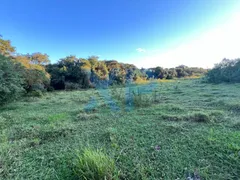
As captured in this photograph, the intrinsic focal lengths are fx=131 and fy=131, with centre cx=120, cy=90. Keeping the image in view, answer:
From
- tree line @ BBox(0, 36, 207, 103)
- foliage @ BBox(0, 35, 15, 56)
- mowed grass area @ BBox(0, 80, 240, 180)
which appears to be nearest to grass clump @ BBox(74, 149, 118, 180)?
mowed grass area @ BBox(0, 80, 240, 180)

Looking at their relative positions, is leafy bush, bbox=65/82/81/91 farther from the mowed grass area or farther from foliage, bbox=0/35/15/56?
the mowed grass area

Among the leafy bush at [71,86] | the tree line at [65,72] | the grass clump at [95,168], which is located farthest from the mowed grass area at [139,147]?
the leafy bush at [71,86]

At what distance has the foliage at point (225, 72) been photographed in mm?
9845

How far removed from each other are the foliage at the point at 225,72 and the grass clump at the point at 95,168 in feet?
39.6

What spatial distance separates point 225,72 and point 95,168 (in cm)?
1307

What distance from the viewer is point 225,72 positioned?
10.6 m

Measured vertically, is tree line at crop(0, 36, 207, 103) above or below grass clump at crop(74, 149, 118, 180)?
above

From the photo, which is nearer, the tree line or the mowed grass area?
the mowed grass area

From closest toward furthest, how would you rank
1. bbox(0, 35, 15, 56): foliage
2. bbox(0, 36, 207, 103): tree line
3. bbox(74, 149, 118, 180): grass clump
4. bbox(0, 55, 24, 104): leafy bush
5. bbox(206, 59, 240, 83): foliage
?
bbox(74, 149, 118, 180): grass clump
bbox(0, 55, 24, 104): leafy bush
bbox(0, 36, 207, 103): tree line
bbox(0, 35, 15, 56): foliage
bbox(206, 59, 240, 83): foliage

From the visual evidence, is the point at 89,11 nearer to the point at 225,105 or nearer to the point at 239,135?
the point at 225,105

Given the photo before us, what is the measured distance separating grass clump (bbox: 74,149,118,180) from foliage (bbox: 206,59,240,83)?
12.1 m

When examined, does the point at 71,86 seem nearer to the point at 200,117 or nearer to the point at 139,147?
the point at 200,117

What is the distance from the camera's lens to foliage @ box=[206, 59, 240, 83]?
985 cm

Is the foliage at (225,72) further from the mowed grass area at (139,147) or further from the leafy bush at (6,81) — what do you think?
the leafy bush at (6,81)
